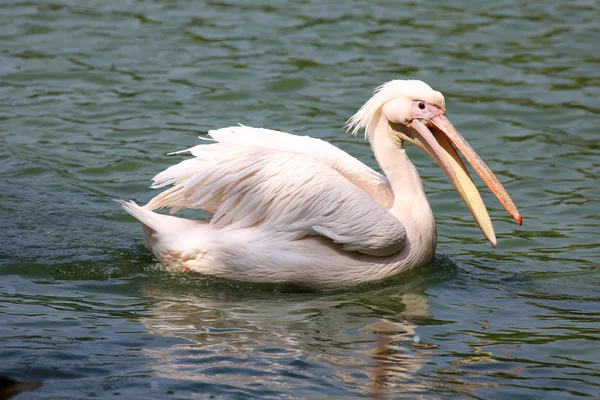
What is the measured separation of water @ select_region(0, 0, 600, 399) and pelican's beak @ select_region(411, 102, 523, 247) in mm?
383

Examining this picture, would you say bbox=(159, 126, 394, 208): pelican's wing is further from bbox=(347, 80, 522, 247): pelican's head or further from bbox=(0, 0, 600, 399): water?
bbox=(0, 0, 600, 399): water

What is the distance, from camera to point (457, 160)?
516cm

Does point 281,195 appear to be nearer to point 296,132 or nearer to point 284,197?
point 284,197

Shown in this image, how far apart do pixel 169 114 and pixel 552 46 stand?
11.6ft

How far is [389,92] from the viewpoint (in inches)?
200

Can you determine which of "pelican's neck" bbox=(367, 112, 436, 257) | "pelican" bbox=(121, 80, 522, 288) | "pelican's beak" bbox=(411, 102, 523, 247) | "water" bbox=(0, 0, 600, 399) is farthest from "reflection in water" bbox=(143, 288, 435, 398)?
"pelican's beak" bbox=(411, 102, 523, 247)

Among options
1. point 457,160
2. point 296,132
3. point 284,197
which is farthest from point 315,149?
point 296,132

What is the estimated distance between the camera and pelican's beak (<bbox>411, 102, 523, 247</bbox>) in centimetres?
497

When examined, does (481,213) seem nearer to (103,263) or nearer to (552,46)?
(103,263)

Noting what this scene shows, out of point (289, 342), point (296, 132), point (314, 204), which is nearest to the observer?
point (289, 342)

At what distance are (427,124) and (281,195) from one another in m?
0.85

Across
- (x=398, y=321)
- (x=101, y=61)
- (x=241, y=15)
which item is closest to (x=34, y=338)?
(x=398, y=321)

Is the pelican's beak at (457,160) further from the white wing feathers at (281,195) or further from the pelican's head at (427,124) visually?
the white wing feathers at (281,195)

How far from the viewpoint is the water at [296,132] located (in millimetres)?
4008
